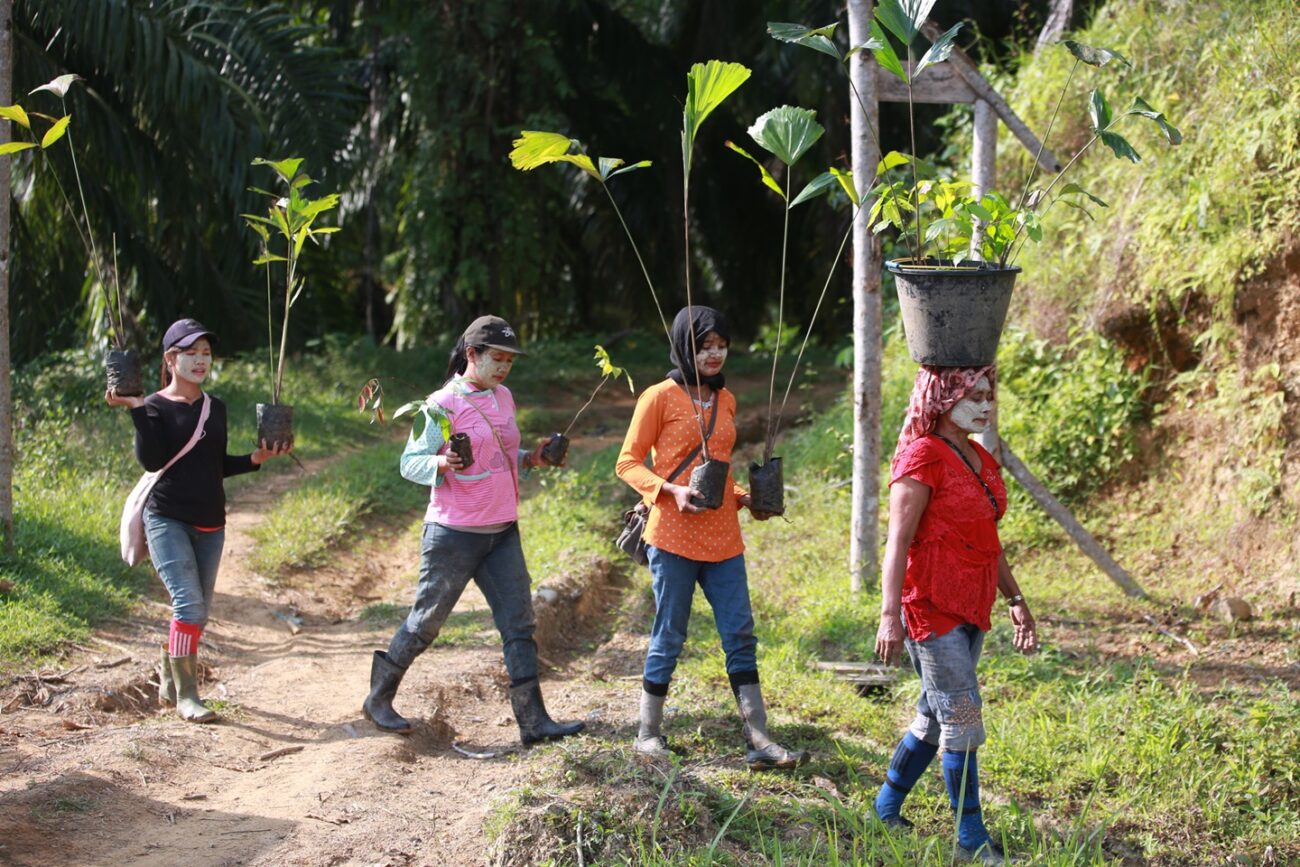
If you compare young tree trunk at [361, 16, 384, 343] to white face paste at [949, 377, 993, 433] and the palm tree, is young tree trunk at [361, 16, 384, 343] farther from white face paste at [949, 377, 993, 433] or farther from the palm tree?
white face paste at [949, 377, 993, 433]

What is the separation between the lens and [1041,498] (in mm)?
6469

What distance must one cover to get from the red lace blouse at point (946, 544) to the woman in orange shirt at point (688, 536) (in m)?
0.82

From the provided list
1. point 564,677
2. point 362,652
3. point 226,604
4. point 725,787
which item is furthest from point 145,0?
point 725,787

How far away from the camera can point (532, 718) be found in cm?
498

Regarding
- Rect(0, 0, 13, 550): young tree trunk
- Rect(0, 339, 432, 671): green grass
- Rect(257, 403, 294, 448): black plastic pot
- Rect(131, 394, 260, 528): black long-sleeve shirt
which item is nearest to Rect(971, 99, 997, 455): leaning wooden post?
Rect(257, 403, 294, 448): black plastic pot

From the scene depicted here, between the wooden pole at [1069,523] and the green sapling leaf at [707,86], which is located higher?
the green sapling leaf at [707,86]

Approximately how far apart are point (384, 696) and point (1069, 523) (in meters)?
3.53

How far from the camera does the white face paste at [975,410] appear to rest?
3939 millimetres

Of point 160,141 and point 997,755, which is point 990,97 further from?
point 160,141

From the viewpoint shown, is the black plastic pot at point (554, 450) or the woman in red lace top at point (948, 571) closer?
the woman in red lace top at point (948, 571)

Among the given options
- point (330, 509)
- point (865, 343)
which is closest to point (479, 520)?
point (865, 343)

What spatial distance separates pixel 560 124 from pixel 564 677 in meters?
9.41

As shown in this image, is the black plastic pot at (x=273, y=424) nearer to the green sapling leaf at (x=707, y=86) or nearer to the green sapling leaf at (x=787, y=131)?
the green sapling leaf at (x=707, y=86)

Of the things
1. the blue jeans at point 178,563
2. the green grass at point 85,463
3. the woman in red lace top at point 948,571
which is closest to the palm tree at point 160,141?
the green grass at point 85,463
